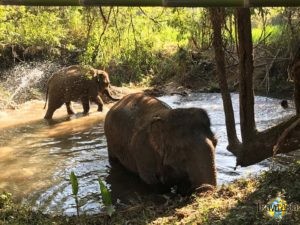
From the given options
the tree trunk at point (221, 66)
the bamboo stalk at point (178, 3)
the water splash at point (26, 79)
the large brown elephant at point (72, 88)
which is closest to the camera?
the bamboo stalk at point (178, 3)

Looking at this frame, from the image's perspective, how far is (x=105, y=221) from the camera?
498cm

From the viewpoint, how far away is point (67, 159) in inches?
326

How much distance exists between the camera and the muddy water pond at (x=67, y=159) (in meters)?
6.57

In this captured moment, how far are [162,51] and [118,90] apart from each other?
→ 10.3 ft

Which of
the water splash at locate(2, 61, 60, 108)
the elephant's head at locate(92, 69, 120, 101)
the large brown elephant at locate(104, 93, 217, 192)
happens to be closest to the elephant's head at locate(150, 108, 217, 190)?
the large brown elephant at locate(104, 93, 217, 192)

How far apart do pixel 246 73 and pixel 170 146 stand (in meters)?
1.51

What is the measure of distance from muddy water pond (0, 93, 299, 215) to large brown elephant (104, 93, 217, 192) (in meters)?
0.43

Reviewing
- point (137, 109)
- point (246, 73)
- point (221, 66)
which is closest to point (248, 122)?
point (246, 73)

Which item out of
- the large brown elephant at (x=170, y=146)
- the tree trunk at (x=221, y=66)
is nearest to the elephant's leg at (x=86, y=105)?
the large brown elephant at (x=170, y=146)

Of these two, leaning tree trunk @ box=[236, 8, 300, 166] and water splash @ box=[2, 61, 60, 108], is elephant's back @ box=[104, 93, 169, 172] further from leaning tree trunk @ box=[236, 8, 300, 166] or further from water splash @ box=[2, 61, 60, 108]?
water splash @ box=[2, 61, 60, 108]

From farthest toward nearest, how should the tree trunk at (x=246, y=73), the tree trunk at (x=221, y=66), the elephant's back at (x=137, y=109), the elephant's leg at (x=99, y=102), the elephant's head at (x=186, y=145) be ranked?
the elephant's leg at (x=99, y=102), the elephant's back at (x=137, y=109), the elephant's head at (x=186, y=145), the tree trunk at (x=221, y=66), the tree trunk at (x=246, y=73)

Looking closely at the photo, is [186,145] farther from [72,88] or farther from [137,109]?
[72,88]

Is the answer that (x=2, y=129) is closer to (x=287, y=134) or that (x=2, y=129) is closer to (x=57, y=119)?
(x=57, y=119)

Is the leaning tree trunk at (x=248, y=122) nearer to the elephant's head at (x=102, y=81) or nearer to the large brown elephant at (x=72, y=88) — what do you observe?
the large brown elephant at (x=72, y=88)
